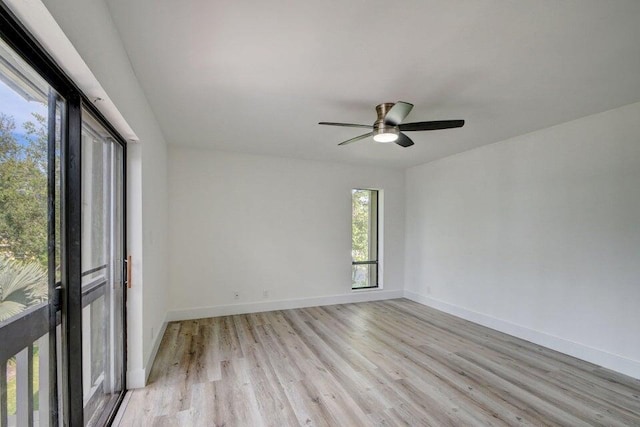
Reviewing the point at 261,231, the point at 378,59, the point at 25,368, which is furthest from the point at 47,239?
the point at 261,231

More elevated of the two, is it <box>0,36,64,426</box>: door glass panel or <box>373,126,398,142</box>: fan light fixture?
<box>373,126,398,142</box>: fan light fixture

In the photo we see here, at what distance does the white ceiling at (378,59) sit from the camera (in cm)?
153

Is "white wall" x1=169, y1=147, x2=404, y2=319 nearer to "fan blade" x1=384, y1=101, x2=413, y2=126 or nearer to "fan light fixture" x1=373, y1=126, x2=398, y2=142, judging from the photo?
"fan light fixture" x1=373, y1=126, x2=398, y2=142

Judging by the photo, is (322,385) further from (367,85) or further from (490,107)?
(490,107)

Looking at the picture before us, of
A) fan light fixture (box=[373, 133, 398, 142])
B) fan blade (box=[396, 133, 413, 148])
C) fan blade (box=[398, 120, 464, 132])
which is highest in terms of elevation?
fan blade (box=[398, 120, 464, 132])

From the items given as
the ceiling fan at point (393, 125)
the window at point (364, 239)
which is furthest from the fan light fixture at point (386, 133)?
the window at point (364, 239)

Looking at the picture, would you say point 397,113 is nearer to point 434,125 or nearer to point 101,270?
point 434,125

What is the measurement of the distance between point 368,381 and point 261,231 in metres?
2.77

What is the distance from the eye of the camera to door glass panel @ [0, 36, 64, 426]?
3.13 ft

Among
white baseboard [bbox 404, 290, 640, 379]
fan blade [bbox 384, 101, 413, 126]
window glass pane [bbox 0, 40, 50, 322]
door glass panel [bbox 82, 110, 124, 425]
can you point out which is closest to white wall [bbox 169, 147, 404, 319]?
white baseboard [bbox 404, 290, 640, 379]

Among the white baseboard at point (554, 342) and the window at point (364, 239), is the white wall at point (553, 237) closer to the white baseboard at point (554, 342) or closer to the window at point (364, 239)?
the white baseboard at point (554, 342)

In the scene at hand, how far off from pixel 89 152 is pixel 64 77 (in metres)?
0.55

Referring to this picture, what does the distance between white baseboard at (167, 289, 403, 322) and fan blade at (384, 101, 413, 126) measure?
3384mm

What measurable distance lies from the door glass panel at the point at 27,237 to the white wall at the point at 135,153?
0.19m
